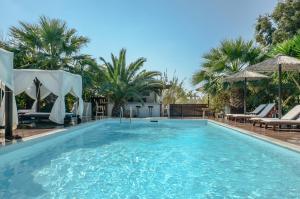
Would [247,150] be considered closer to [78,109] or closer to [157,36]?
[78,109]

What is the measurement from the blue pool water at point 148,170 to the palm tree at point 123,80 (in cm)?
1293

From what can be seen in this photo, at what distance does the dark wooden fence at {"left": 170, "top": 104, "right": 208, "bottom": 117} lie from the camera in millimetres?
25316

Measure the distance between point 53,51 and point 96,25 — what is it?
3.62m

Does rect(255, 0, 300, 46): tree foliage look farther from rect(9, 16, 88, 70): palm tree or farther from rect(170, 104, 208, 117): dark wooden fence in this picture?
rect(9, 16, 88, 70): palm tree

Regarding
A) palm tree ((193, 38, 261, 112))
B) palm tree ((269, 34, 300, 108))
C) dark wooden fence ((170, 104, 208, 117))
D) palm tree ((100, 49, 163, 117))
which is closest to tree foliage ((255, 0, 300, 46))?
palm tree ((193, 38, 261, 112))

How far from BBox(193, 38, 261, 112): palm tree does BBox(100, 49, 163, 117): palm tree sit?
4.73 metres

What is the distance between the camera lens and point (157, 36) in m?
23.9

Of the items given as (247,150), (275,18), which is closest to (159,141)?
(247,150)

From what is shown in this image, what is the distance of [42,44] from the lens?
1909cm

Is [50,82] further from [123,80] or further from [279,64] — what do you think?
[123,80]

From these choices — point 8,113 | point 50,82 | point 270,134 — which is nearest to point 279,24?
point 270,134

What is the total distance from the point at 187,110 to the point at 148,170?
1906cm

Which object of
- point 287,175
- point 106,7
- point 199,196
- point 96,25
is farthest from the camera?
point 96,25

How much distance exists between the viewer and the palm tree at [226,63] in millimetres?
19469
